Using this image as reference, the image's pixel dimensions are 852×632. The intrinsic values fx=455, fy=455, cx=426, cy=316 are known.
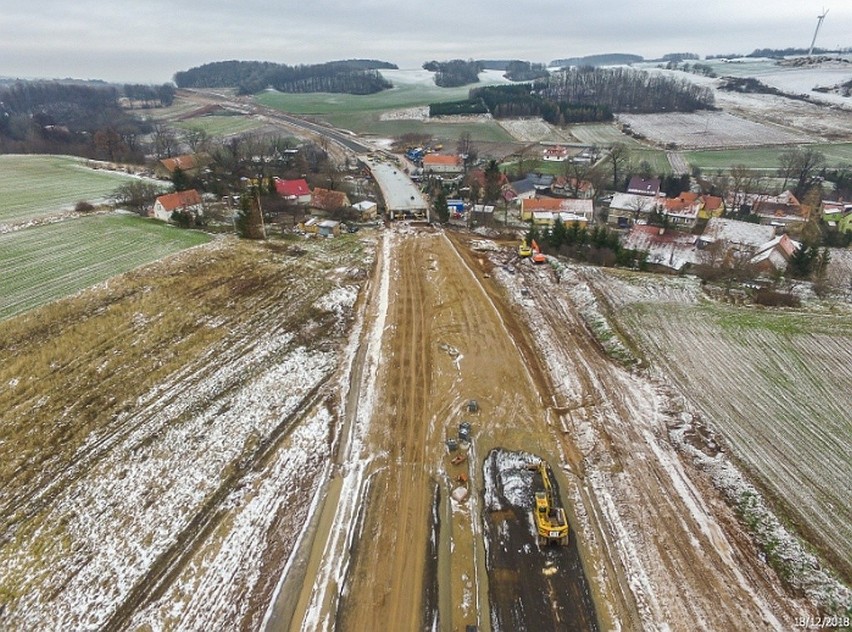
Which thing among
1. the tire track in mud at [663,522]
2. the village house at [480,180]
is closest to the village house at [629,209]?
the village house at [480,180]

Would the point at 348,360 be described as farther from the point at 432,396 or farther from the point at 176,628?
the point at 176,628

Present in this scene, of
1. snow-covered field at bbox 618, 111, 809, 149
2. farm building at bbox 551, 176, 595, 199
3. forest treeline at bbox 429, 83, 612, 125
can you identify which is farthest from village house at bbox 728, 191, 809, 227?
forest treeline at bbox 429, 83, 612, 125

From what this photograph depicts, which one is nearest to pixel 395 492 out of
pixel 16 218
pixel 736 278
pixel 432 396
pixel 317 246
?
pixel 432 396

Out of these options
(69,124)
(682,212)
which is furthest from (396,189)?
(69,124)

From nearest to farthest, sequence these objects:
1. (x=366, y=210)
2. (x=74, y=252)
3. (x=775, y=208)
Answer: (x=74, y=252), (x=366, y=210), (x=775, y=208)

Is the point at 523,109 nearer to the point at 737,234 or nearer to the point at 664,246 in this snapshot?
the point at 737,234

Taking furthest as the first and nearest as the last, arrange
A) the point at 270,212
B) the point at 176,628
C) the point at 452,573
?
the point at 270,212 < the point at 452,573 < the point at 176,628
